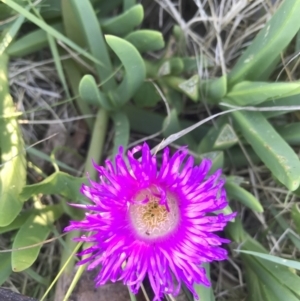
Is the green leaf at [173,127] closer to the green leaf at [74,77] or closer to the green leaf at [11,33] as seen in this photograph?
the green leaf at [74,77]

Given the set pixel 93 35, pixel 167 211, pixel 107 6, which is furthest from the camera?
pixel 107 6

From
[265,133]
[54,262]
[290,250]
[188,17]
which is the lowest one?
[54,262]

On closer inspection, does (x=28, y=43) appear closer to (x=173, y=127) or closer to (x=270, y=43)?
(x=173, y=127)

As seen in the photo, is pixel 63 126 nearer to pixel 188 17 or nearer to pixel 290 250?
pixel 188 17

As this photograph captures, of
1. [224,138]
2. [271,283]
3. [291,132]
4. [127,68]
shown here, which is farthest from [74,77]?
[271,283]

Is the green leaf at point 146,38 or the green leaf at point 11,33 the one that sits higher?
the green leaf at point 146,38

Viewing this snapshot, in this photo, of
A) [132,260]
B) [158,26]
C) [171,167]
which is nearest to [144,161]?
[171,167]

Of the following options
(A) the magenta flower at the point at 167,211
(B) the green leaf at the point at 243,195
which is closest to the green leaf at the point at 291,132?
(B) the green leaf at the point at 243,195
